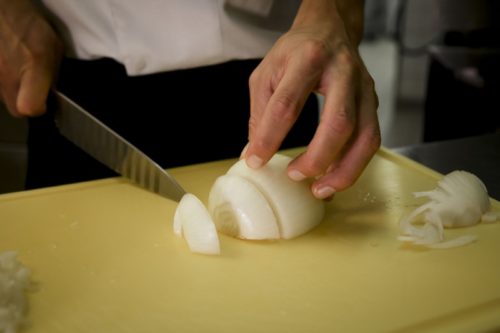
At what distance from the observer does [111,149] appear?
47.1 inches

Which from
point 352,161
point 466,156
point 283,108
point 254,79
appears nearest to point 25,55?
point 254,79

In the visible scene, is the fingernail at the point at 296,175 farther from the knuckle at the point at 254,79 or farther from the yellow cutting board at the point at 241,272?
the knuckle at the point at 254,79

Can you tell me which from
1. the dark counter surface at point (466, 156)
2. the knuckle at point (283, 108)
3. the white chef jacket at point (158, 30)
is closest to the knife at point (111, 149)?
the white chef jacket at point (158, 30)

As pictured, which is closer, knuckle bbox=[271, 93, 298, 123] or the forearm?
knuckle bbox=[271, 93, 298, 123]

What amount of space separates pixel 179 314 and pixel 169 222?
11.7 inches

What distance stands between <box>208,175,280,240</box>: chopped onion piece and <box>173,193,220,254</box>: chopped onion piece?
0.13 feet

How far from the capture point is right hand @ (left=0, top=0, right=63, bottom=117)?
3.97ft

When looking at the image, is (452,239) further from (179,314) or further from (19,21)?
(19,21)

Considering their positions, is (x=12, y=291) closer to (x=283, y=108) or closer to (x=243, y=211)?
(x=243, y=211)

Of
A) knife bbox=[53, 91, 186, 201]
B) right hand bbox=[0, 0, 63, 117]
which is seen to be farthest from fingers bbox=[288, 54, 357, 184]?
right hand bbox=[0, 0, 63, 117]

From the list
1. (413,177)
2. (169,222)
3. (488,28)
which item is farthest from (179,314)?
(488,28)

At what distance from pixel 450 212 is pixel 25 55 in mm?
912

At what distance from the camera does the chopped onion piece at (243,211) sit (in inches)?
38.5

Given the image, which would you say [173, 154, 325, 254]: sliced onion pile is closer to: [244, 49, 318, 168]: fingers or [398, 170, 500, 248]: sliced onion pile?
[244, 49, 318, 168]: fingers
